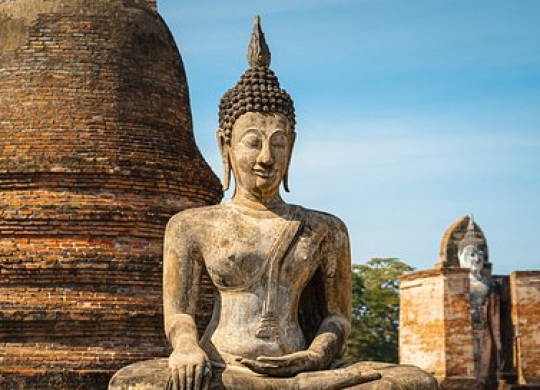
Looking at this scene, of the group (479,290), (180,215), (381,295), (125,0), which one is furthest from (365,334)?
(180,215)

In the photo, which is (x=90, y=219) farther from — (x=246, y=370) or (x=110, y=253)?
(x=246, y=370)

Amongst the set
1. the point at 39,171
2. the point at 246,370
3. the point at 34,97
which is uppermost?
the point at 34,97

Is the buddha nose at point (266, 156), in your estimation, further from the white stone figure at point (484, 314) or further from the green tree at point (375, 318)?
the green tree at point (375, 318)

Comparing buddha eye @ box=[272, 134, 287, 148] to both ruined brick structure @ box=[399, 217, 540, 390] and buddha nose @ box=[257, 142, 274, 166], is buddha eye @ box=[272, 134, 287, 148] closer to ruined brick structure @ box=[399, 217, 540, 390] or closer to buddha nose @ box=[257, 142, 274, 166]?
buddha nose @ box=[257, 142, 274, 166]

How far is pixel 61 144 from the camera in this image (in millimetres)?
13141

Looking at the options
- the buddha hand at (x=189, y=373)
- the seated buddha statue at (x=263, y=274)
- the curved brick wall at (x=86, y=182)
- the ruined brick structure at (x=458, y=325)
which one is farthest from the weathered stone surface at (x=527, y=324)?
the buddha hand at (x=189, y=373)

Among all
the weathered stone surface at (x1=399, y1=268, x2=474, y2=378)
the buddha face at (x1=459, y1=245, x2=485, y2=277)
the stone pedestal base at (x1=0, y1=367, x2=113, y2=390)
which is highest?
the buddha face at (x1=459, y1=245, x2=485, y2=277)

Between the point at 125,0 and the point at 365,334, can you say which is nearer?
the point at 125,0

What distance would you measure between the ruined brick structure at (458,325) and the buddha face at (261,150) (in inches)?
541

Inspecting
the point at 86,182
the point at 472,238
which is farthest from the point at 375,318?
the point at 86,182

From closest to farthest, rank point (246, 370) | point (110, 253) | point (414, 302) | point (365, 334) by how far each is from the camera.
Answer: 1. point (246, 370)
2. point (110, 253)
3. point (414, 302)
4. point (365, 334)

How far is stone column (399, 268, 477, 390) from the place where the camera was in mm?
19938

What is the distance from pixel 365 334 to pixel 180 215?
3040 centimetres

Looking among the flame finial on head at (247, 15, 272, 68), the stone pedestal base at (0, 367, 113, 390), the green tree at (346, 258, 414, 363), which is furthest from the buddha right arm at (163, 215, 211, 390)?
the green tree at (346, 258, 414, 363)
